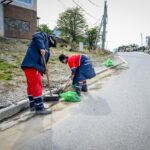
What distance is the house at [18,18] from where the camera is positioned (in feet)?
84.3

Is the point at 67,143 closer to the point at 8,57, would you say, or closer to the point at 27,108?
the point at 27,108

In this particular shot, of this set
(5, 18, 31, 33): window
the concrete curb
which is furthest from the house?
the concrete curb

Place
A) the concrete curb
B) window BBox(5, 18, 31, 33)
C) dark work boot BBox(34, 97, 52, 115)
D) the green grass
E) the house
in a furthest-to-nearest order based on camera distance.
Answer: window BBox(5, 18, 31, 33)
the house
the green grass
dark work boot BBox(34, 97, 52, 115)
the concrete curb

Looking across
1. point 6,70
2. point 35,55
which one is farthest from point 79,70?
point 6,70

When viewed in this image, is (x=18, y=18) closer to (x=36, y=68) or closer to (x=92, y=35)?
(x=36, y=68)

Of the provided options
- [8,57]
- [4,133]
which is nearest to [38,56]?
[4,133]

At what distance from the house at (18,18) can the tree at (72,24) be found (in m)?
20.1

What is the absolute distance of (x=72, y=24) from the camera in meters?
49.0

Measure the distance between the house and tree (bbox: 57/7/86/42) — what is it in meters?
20.1

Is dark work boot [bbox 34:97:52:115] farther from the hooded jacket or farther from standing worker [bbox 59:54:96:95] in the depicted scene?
standing worker [bbox 59:54:96:95]

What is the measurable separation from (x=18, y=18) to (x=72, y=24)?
22.6 m

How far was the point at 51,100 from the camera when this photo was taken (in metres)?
7.92

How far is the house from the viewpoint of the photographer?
25.7 meters

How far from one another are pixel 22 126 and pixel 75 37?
4376 centimetres
